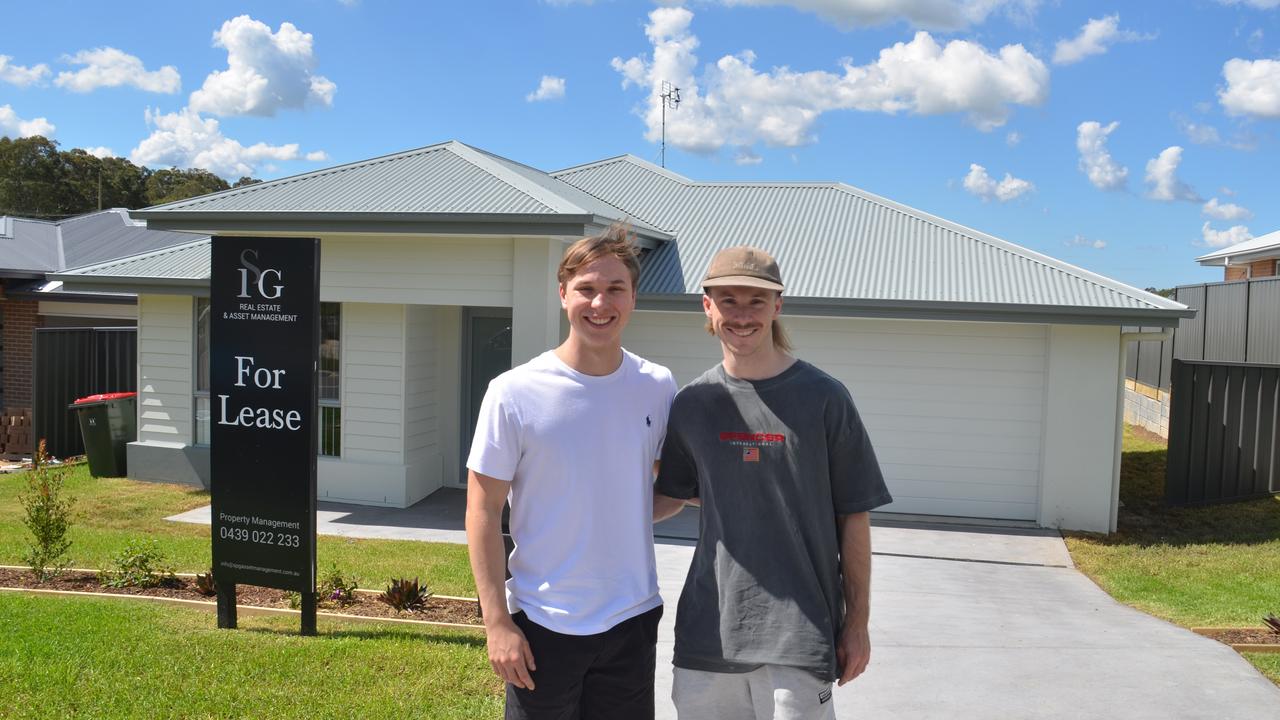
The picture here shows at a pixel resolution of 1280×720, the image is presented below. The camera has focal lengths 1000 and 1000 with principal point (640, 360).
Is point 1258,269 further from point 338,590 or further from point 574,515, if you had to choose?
point 574,515

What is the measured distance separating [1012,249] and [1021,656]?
25.3 feet

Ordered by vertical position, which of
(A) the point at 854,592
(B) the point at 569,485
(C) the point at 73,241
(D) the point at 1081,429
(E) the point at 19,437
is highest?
(C) the point at 73,241

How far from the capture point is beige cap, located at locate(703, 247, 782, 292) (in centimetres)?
305

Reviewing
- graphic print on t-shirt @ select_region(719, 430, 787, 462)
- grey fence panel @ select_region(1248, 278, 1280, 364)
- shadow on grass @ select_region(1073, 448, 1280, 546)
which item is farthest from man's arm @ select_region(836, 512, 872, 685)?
grey fence panel @ select_region(1248, 278, 1280, 364)

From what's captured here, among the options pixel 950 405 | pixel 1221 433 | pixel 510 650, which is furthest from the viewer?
pixel 1221 433

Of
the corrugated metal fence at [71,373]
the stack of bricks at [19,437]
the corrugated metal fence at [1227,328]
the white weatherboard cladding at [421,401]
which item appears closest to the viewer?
the white weatherboard cladding at [421,401]

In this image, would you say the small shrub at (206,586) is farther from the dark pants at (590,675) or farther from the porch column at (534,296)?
the dark pants at (590,675)

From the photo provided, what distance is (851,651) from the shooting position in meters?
3.01

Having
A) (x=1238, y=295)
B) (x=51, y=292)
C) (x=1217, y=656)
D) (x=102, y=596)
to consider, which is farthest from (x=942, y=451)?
(x=51, y=292)

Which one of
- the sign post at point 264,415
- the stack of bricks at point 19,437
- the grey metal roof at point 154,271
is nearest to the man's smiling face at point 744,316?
the sign post at point 264,415

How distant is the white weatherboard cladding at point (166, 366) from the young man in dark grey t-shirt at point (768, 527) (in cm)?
1154

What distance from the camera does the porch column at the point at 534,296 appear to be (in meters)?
10.6

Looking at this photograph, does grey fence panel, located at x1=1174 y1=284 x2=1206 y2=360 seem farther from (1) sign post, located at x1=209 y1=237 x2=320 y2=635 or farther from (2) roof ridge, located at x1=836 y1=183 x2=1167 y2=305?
(1) sign post, located at x1=209 y1=237 x2=320 y2=635

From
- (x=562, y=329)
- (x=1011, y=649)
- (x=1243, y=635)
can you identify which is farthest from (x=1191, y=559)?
(x=562, y=329)
